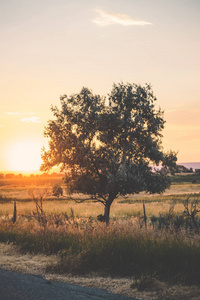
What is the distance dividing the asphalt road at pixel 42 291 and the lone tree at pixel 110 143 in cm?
1202

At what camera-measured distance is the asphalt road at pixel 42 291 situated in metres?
6.10

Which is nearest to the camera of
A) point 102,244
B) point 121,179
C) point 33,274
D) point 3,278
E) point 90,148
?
point 3,278

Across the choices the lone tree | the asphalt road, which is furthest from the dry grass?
the lone tree

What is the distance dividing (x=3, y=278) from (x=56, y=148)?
13360 millimetres

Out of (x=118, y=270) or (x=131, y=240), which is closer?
(x=118, y=270)

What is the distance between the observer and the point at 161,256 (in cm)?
816

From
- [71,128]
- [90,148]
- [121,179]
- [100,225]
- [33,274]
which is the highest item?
[71,128]

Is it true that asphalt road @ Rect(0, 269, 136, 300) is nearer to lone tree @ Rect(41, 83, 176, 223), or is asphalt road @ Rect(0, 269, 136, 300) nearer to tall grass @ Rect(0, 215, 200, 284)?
tall grass @ Rect(0, 215, 200, 284)

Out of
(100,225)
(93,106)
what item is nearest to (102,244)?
(100,225)

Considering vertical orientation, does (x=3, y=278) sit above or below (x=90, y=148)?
below

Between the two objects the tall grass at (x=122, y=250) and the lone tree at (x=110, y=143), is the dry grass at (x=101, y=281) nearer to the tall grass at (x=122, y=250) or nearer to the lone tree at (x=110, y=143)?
the tall grass at (x=122, y=250)

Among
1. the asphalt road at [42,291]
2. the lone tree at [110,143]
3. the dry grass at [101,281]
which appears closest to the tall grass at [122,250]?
the dry grass at [101,281]

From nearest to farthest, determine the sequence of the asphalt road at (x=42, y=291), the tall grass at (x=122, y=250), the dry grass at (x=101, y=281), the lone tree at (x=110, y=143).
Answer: the asphalt road at (x=42, y=291)
the dry grass at (x=101, y=281)
the tall grass at (x=122, y=250)
the lone tree at (x=110, y=143)

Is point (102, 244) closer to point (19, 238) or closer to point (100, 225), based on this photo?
point (100, 225)
